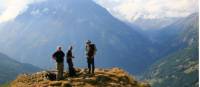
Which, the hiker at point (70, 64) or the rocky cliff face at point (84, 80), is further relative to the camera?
the hiker at point (70, 64)

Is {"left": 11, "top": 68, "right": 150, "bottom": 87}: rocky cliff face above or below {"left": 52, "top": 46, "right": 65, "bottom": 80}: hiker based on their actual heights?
below

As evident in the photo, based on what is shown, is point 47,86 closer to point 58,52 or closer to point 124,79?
point 58,52

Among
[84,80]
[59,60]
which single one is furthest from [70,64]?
[84,80]

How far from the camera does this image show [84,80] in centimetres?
4262

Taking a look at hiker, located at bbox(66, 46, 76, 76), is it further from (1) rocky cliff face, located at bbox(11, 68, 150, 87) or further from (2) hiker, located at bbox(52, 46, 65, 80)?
(2) hiker, located at bbox(52, 46, 65, 80)

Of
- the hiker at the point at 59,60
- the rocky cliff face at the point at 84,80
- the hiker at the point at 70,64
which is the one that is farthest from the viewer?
the hiker at the point at 70,64

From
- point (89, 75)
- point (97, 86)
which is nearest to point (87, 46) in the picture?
point (89, 75)

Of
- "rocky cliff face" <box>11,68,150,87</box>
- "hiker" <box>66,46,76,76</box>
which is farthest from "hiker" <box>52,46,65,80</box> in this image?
"hiker" <box>66,46,76,76</box>

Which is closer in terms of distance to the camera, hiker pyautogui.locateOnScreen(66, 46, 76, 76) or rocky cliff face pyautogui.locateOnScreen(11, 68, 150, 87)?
rocky cliff face pyautogui.locateOnScreen(11, 68, 150, 87)

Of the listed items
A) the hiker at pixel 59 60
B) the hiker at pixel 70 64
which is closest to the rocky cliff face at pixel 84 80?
the hiker at pixel 70 64

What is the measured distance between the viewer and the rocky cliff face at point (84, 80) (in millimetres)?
41562

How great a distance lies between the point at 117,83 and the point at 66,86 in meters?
5.16

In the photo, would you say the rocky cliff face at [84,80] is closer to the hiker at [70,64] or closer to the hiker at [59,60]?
the hiker at [70,64]

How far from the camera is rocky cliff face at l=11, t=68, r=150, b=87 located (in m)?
41.6
